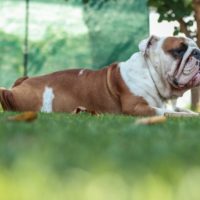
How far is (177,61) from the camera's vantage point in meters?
4.46

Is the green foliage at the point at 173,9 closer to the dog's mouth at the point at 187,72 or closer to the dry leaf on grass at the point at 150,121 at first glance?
the dog's mouth at the point at 187,72

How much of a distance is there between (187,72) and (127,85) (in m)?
0.41

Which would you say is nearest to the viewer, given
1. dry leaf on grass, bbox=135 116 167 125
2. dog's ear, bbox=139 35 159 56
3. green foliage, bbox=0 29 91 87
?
dry leaf on grass, bbox=135 116 167 125

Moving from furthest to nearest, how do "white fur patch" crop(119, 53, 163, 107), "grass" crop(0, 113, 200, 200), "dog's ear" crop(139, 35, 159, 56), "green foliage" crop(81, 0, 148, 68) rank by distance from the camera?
"green foliage" crop(81, 0, 148, 68), "dog's ear" crop(139, 35, 159, 56), "white fur patch" crop(119, 53, 163, 107), "grass" crop(0, 113, 200, 200)

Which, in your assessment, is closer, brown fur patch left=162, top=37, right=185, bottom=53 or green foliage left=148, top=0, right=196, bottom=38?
brown fur patch left=162, top=37, right=185, bottom=53

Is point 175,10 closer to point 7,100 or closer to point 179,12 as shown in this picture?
point 179,12

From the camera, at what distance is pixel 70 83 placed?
465 cm

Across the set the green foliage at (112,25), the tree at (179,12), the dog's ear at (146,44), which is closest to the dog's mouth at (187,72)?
the dog's ear at (146,44)

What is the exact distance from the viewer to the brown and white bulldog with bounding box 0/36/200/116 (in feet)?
14.5

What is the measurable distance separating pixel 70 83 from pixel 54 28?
2.93 metres

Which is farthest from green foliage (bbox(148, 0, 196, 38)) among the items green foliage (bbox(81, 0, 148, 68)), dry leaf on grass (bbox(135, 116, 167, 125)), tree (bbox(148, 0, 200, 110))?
dry leaf on grass (bbox(135, 116, 167, 125))

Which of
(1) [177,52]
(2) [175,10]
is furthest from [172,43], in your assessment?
(2) [175,10]

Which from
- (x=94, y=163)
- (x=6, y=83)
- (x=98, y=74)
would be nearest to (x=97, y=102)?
(x=98, y=74)

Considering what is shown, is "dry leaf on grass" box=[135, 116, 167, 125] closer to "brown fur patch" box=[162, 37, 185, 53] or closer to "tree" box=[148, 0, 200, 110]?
"brown fur patch" box=[162, 37, 185, 53]
